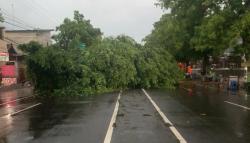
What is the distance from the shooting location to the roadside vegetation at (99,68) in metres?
35.2

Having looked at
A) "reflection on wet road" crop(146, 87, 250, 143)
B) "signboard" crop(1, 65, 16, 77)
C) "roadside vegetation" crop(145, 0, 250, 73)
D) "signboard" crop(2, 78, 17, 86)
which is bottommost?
"reflection on wet road" crop(146, 87, 250, 143)

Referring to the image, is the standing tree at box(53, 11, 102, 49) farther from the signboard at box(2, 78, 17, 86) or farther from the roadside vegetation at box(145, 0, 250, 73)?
the roadside vegetation at box(145, 0, 250, 73)

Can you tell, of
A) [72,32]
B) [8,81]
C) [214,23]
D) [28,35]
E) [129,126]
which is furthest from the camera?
[28,35]

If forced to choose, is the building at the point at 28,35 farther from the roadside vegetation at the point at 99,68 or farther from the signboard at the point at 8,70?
the roadside vegetation at the point at 99,68

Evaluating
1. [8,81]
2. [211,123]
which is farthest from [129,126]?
[8,81]

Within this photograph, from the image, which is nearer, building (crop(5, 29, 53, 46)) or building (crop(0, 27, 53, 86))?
building (crop(0, 27, 53, 86))

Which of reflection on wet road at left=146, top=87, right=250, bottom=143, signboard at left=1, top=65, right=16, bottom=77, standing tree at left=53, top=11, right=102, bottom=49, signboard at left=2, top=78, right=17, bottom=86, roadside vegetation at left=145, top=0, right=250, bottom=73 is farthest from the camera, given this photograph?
A: standing tree at left=53, top=11, right=102, bottom=49

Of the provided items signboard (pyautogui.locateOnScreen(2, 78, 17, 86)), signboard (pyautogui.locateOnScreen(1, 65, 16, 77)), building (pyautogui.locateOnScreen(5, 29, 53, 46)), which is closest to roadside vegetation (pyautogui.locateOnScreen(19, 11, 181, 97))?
signboard (pyautogui.locateOnScreen(2, 78, 17, 86))

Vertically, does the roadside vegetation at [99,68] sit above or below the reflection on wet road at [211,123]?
above

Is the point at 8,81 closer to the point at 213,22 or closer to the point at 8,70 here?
the point at 8,70

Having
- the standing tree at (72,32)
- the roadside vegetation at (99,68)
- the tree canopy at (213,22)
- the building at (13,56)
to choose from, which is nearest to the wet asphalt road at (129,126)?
the roadside vegetation at (99,68)

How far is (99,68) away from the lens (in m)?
38.1

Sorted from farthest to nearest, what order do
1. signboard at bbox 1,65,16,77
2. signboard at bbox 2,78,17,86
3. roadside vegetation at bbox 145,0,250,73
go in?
signboard at bbox 1,65,16,77 < signboard at bbox 2,78,17,86 < roadside vegetation at bbox 145,0,250,73

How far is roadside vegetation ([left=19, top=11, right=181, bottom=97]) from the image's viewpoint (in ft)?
115
